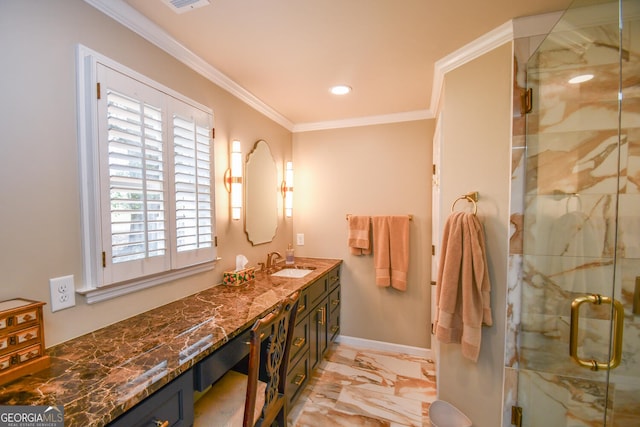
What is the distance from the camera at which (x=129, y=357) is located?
0.98 metres

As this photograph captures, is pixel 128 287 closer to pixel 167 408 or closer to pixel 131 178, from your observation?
pixel 131 178

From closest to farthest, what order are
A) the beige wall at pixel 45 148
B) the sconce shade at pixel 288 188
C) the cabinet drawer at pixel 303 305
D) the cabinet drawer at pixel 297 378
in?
the beige wall at pixel 45 148, the cabinet drawer at pixel 297 378, the cabinet drawer at pixel 303 305, the sconce shade at pixel 288 188

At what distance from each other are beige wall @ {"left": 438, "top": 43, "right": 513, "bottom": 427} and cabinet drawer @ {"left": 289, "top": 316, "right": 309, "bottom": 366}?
102cm

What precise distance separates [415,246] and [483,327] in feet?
3.66

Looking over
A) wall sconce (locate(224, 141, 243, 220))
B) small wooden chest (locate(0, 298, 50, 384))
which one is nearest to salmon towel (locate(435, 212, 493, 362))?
wall sconce (locate(224, 141, 243, 220))

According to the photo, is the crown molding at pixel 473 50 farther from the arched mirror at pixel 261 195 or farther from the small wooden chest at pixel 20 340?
the small wooden chest at pixel 20 340

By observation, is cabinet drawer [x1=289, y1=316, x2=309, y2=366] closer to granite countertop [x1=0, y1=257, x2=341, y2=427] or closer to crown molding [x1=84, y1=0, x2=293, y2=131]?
granite countertop [x1=0, y1=257, x2=341, y2=427]

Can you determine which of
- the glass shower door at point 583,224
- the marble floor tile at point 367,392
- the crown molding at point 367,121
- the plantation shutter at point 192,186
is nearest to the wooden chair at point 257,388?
the marble floor tile at point 367,392

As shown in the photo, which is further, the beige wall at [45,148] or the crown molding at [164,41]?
the crown molding at [164,41]

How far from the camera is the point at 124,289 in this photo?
1.29 meters

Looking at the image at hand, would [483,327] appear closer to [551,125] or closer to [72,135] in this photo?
[551,125]

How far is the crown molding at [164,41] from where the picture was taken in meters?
1.22

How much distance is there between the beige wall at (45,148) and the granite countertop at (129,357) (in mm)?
137

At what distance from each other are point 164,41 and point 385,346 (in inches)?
123
